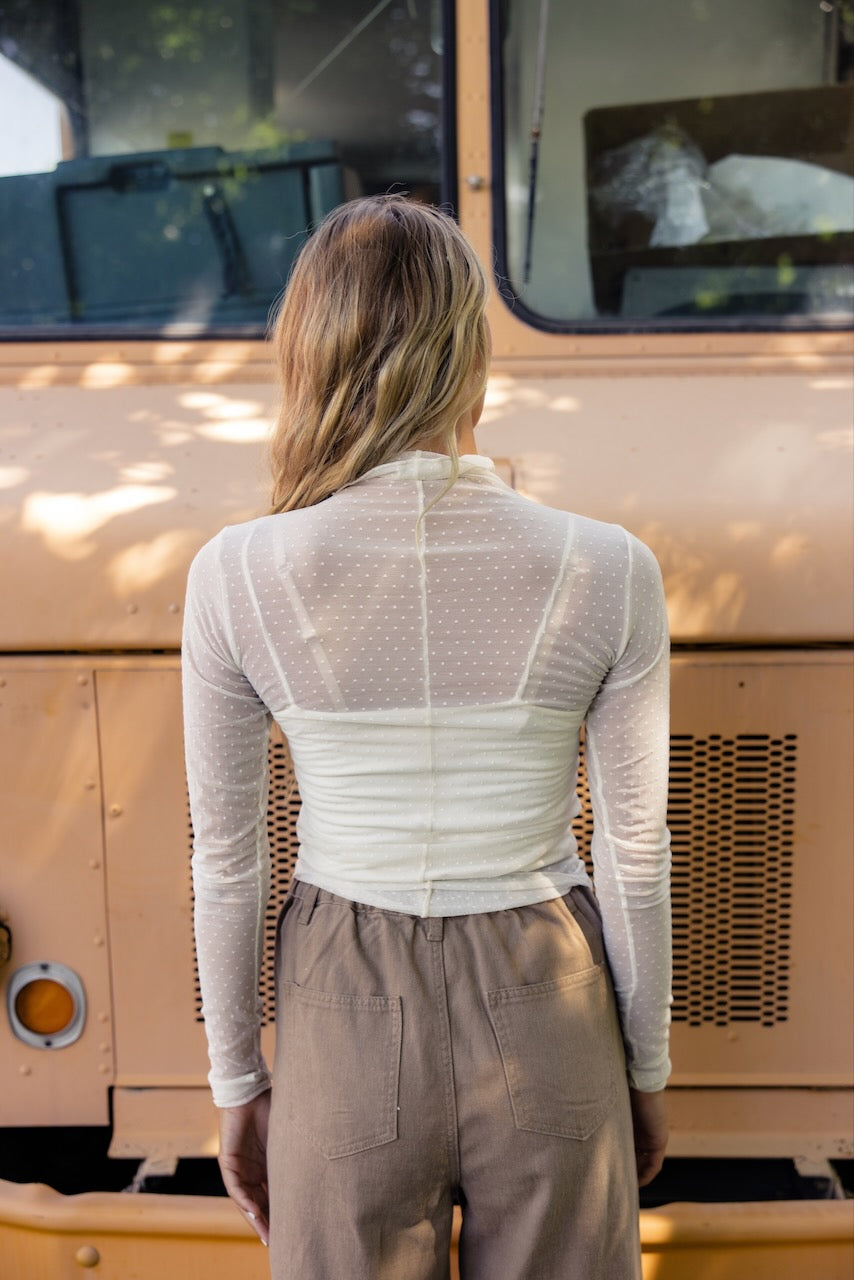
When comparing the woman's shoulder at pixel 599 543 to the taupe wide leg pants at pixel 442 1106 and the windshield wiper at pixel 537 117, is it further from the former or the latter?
the windshield wiper at pixel 537 117

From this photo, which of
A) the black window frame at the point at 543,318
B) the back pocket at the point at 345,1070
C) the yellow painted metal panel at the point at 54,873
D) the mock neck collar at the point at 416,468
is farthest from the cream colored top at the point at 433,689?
the black window frame at the point at 543,318

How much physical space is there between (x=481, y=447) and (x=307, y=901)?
3.12 ft

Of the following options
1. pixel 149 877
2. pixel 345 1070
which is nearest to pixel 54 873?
pixel 149 877

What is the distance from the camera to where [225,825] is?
128 centimetres

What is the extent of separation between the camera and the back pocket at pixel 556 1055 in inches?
45.9

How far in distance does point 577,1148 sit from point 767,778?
0.88 meters

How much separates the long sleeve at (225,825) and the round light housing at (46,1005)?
2.26ft

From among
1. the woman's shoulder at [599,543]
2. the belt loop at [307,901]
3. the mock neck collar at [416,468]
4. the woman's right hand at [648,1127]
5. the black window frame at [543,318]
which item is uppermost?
the black window frame at [543,318]

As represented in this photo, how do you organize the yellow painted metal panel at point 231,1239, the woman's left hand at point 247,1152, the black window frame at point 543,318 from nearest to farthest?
the woman's left hand at point 247,1152 → the yellow painted metal panel at point 231,1239 → the black window frame at point 543,318

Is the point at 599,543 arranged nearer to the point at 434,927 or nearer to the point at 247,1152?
the point at 434,927

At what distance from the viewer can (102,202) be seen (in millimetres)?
2287

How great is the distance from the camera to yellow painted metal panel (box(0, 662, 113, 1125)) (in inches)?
73.8

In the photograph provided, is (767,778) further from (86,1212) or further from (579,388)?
(86,1212)

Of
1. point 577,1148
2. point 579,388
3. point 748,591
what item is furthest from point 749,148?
point 577,1148
